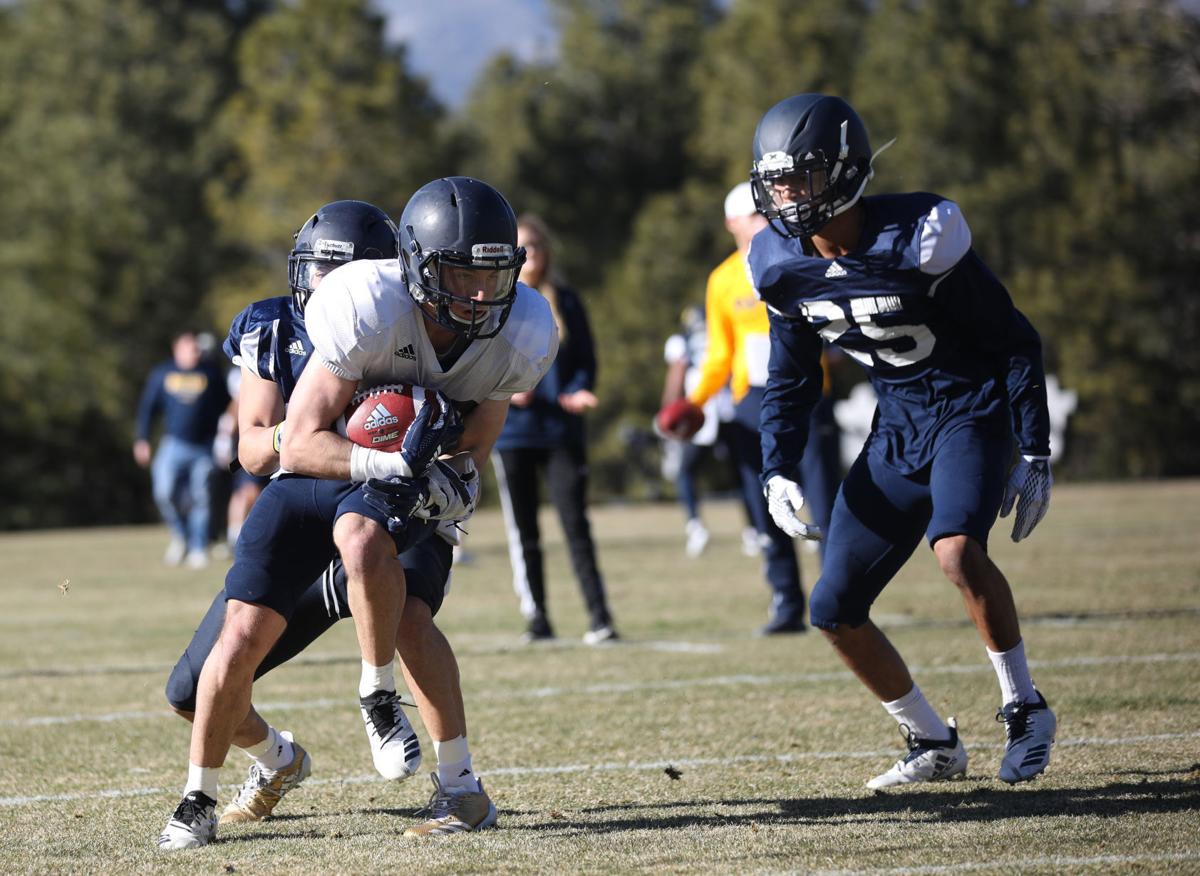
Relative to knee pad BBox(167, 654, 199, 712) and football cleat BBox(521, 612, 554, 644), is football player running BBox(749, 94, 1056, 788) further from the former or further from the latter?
football cleat BBox(521, 612, 554, 644)

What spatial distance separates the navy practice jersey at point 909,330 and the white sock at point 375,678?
1.37 metres

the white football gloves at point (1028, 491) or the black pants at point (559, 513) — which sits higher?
the white football gloves at point (1028, 491)

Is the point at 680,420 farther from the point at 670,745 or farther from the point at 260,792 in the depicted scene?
the point at 260,792

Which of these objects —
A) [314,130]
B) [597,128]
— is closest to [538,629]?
[314,130]

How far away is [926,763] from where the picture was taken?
4.64 m

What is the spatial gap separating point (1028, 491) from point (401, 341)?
72.1 inches

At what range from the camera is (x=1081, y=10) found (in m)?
31.0

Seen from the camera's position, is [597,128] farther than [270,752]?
Yes

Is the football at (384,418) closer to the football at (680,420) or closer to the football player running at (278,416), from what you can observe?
the football player running at (278,416)

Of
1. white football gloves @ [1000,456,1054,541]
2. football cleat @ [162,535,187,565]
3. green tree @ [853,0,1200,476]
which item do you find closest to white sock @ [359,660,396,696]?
white football gloves @ [1000,456,1054,541]

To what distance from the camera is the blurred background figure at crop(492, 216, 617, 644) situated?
26.8ft

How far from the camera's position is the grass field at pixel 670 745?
3865mm

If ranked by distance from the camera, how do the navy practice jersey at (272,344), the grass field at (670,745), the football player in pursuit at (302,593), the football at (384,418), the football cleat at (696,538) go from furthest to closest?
the football cleat at (696,538)
the navy practice jersey at (272,344)
the football player in pursuit at (302,593)
the football at (384,418)
the grass field at (670,745)

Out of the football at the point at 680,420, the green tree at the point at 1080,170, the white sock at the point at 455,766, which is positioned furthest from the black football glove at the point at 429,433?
the green tree at the point at 1080,170
